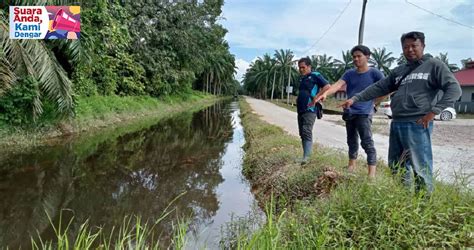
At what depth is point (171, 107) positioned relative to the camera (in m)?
24.1

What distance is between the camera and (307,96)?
15.7ft

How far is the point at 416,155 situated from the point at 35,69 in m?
8.27

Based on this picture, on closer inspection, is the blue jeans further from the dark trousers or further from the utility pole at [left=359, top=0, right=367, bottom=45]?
the utility pole at [left=359, top=0, right=367, bottom=45]

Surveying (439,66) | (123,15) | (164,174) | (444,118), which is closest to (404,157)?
(439,66)

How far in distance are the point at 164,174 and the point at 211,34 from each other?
2188cm

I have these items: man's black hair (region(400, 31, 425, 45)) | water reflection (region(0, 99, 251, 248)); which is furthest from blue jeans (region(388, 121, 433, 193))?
water reflection (region(0, 99, 251, 248))

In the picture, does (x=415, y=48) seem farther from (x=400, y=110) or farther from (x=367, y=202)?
(x=367, y=202)

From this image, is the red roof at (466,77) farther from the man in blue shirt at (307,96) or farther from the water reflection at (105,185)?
the man in blue shirt at (307,96)

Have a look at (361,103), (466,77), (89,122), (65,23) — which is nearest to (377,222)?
(361,103)

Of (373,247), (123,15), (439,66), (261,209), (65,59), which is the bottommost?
(261,209)

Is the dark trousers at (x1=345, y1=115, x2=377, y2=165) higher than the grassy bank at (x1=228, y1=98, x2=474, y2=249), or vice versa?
the dark trousers at (x1=345, y1=115, x2=377, y2=165)

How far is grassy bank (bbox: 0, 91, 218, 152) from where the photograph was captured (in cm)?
760

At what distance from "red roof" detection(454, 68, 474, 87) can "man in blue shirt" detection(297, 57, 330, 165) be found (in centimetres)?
2407

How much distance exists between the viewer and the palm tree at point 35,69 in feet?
23.0
